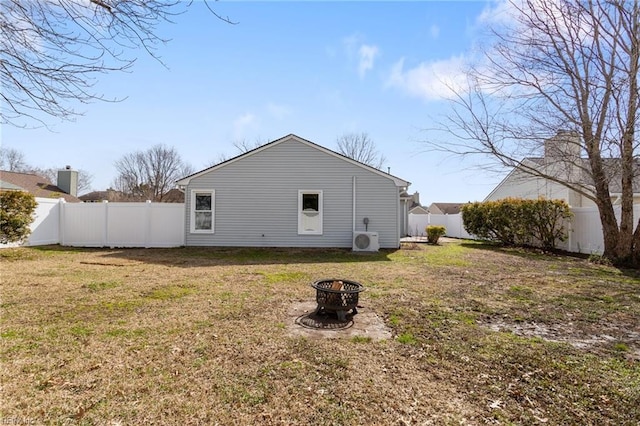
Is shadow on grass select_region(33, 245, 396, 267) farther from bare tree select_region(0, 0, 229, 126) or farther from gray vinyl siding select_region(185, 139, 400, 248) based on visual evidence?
bare tree select_region(0, 0, 229, 126)

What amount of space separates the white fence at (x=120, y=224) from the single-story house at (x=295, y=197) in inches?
50.0

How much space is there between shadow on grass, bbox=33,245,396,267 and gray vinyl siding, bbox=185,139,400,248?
2.20ft

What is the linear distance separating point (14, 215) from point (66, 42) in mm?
9776

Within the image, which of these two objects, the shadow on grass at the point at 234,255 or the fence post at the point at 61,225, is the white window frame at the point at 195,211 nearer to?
the shadow on grass at the point at 234,255

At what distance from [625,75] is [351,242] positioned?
9.62 metres

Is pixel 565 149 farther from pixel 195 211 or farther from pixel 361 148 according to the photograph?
pixel 361 148

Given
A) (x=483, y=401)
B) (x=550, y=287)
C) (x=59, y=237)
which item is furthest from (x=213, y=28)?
(x=59, y=237)

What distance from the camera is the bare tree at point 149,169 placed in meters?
37.2

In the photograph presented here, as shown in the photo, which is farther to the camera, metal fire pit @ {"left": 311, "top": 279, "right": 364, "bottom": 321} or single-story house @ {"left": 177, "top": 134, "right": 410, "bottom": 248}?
single-story house @ {"left": 177, "top": 134, "right": 410, "bottom": 248}

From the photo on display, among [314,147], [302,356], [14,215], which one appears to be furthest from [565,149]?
[14,215]

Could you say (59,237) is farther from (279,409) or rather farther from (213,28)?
(279,409)

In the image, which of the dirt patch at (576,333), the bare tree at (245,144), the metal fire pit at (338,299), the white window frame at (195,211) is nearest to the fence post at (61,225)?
the white window frame at (195,211)

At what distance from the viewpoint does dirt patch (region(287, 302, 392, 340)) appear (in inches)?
166

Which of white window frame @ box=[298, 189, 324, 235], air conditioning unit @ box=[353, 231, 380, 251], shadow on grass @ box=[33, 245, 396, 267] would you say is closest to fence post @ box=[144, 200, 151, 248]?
shadow on grass @ box=[33, 245, 396, 267]
